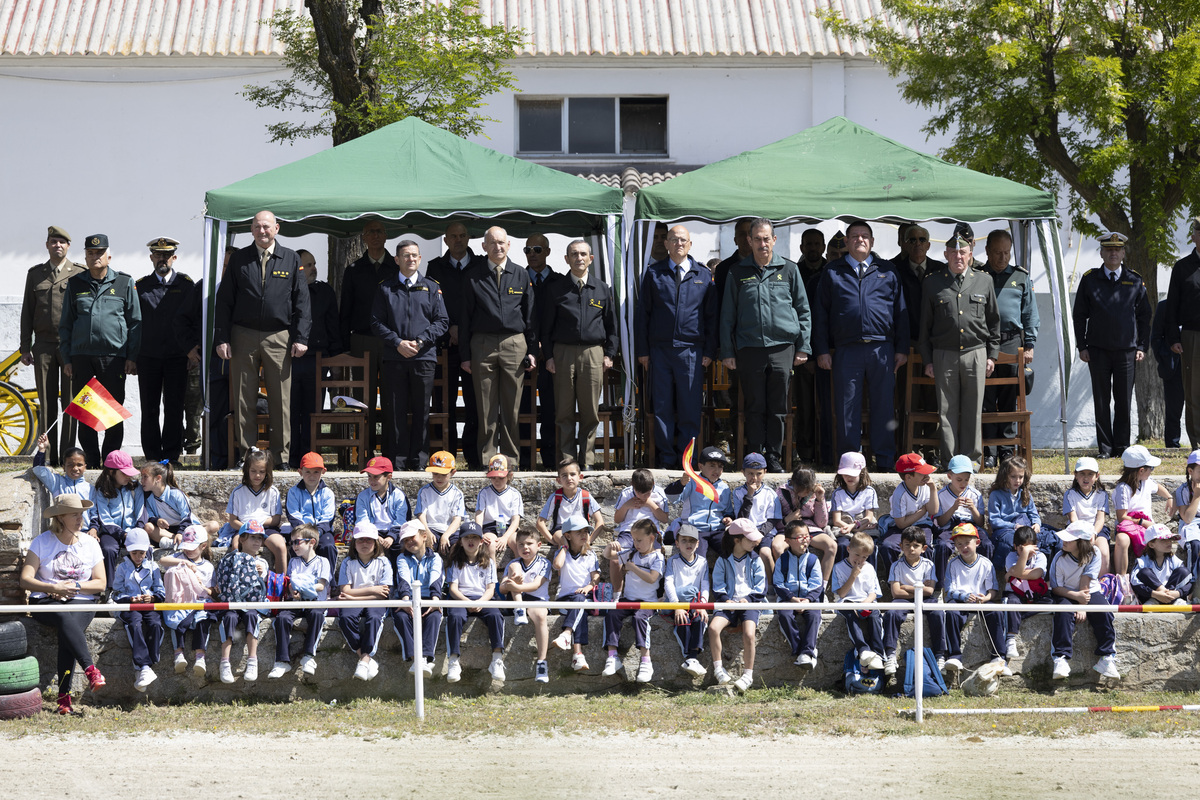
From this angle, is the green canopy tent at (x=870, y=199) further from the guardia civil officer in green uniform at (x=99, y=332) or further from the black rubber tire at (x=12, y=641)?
the black rubber tire at (x=12, y=641)

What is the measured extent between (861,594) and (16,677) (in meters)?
5.03

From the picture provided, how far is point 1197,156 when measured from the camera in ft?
41.9

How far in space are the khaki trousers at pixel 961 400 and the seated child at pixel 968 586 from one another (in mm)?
1338

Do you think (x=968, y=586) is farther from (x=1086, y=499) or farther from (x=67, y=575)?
(x=67, y=575)

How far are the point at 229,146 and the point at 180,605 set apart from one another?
1182cm

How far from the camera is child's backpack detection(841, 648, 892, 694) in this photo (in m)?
8.22

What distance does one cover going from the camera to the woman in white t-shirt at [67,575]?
26.7ft

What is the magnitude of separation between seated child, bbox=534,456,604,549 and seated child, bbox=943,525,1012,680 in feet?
7.43

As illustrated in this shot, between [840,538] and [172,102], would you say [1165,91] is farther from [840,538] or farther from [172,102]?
[172,102]

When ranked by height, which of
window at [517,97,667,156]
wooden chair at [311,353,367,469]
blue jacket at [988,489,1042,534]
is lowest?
blue jacket at [988,489,1042,534]

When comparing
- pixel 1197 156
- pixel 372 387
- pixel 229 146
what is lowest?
pixel 372 387

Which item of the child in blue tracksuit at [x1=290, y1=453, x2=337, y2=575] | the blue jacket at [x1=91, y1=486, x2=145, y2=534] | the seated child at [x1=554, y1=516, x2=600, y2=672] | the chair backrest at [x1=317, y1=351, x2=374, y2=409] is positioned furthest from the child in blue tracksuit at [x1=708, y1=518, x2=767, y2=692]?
the blue jacket at [x1=91, y1=486, x2=145, y2=534]

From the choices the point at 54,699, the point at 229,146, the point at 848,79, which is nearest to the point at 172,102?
the point at 229,146

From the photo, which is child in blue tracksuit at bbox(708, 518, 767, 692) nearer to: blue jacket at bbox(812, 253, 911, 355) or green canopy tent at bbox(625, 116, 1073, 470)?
blue jacket at bbox(812, 253, 911, 355)
